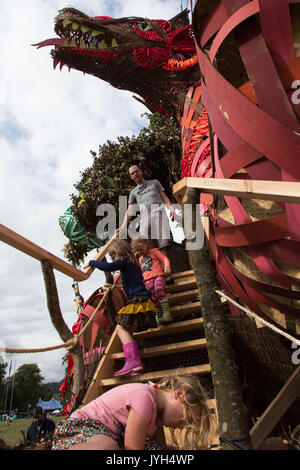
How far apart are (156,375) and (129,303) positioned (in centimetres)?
71

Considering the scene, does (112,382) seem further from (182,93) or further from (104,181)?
(182,93)

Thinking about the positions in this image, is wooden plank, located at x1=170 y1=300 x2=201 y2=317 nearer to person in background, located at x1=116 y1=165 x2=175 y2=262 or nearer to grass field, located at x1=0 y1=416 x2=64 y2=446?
person in background, located at x1=116 y1=165 x2=175 y2=262

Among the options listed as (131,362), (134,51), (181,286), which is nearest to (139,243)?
(181,286)

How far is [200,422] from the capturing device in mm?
1566

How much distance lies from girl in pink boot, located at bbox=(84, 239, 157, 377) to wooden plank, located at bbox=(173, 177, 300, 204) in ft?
5.63

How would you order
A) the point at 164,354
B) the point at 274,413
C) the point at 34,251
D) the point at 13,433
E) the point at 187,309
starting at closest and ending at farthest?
the point at 274,413, the point at 34,251, the point at 164,354, the point at 187,309, the point at 13,433

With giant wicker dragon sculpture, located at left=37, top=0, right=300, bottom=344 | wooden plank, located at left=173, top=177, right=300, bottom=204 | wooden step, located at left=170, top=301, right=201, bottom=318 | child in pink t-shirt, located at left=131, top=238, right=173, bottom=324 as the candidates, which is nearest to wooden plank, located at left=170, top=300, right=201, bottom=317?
wooden step, located at left=170, top=301, right=201, bottom=318

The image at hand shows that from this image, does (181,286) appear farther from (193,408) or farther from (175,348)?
(193,408)

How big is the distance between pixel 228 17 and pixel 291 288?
1457 mm

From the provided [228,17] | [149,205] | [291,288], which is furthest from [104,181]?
[291,288]

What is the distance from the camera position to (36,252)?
2.60 m

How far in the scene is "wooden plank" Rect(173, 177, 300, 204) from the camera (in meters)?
1.24

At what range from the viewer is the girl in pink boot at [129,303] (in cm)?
289

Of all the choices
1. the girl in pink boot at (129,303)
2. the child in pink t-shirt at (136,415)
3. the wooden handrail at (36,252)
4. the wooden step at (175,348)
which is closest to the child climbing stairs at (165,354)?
the wooden step at (175,348)
